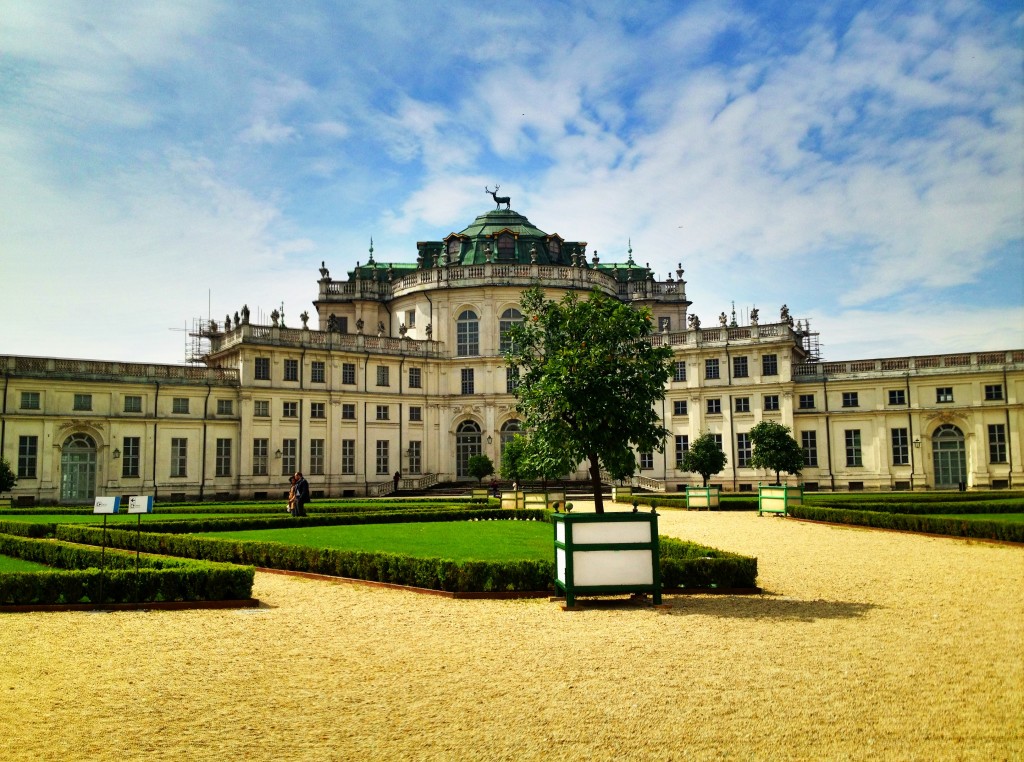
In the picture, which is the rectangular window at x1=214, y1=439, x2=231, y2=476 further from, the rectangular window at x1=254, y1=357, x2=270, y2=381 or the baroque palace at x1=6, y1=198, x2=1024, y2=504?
the rectangular window at x1=254, y1=357, x2=270, y2=381

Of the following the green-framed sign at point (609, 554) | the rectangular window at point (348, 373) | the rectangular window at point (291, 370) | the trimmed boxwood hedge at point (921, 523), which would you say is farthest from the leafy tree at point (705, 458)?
the green-framed sign at point (609, 554)

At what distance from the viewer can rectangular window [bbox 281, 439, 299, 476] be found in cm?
4934

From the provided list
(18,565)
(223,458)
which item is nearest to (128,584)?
(18,565)

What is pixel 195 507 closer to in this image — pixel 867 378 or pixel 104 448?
pixel 104 448

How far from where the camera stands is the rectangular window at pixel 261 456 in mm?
48281

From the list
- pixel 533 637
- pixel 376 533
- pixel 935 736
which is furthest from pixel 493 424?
pixel 935 736

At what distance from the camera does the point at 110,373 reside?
44.8 meters

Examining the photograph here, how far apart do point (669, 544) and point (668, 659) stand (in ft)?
23.5

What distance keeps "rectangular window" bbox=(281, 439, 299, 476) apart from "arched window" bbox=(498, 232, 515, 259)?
1940 centimetres

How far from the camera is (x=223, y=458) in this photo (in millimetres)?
47688

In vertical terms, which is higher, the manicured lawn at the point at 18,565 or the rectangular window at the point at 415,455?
the rectangular window at the point at 415,455

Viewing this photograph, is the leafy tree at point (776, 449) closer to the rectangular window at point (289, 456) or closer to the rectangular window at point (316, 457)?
the rectangular window at point (316, 457)

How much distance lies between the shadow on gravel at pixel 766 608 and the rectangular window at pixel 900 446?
39432mm

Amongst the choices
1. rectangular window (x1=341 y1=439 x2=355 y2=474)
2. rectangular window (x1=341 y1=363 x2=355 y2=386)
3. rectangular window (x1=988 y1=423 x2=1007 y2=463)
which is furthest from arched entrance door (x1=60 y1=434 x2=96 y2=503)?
rectangular window (x1=988 y1=423 x2=1007 y2=463)
